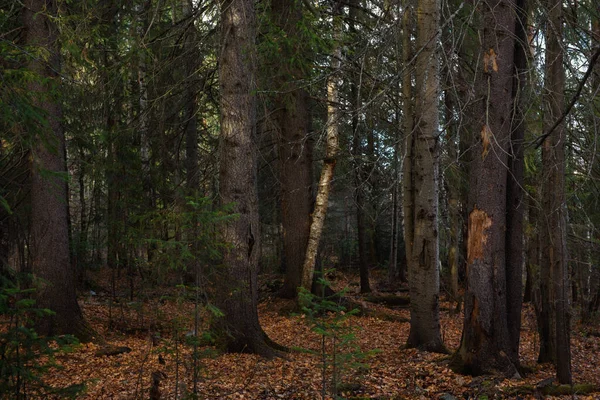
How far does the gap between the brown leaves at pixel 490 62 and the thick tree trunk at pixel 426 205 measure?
134cm

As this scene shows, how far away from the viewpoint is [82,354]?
26.1 feet

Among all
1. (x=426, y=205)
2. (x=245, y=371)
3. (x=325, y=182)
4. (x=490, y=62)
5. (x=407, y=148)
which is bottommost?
(x=245, y=371)

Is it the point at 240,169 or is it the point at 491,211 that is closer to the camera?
the point at 491,211

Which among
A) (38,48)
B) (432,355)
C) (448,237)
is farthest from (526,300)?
(38,48)

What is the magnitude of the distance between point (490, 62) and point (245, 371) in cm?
501

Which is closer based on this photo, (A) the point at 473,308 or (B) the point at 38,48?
(A) the point at 473,308

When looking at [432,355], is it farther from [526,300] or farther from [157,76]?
[526,300]

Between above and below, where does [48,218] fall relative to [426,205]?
below

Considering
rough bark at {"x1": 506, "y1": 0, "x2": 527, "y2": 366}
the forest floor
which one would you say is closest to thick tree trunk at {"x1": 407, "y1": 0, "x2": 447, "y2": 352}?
the forest floor

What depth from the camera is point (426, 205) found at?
8.34m

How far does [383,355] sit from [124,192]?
611 cm

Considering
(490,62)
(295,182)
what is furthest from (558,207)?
(295,182)

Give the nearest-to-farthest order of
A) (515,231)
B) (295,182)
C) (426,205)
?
1. (515,231)
2. (426,205)
3. (295,182)

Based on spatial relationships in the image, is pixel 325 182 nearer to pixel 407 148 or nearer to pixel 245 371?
pixel 407 148
